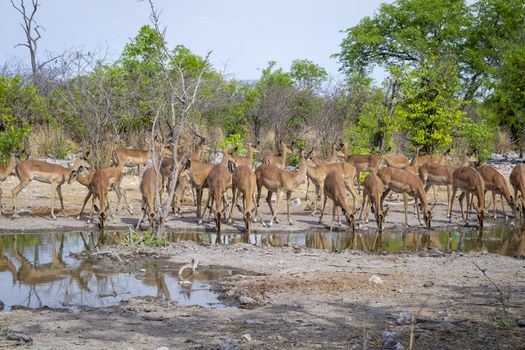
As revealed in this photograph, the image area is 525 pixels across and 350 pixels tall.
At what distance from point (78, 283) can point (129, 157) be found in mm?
12638

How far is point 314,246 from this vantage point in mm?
14188

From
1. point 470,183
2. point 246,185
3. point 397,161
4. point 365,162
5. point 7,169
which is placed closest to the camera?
point 246,185

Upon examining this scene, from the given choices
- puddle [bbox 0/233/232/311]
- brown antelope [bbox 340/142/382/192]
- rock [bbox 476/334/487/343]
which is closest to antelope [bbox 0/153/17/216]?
puddle [bbox 0/233/232/311]

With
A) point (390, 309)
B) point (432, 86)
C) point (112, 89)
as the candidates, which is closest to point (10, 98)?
point (112, 89)

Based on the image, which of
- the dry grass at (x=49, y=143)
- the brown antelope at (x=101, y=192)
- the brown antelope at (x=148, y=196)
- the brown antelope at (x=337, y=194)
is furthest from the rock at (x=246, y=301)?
the dry grass at (x=49, y=143)

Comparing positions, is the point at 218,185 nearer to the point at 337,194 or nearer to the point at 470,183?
the point at 337,194

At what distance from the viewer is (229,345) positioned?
6.47 m

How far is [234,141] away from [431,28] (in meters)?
21.7

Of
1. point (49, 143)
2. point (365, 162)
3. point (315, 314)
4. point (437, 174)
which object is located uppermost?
point (49, 143)

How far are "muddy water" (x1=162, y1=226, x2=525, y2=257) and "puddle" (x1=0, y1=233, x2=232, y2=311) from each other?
335 centimetres

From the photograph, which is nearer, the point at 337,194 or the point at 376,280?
the point at 376,280

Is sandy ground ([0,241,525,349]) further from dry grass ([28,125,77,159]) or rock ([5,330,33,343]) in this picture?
dry grass ([28,125,77,159])

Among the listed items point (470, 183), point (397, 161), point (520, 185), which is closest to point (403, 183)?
point (470, 183)

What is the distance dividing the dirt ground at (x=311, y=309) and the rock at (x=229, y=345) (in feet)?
0.06
